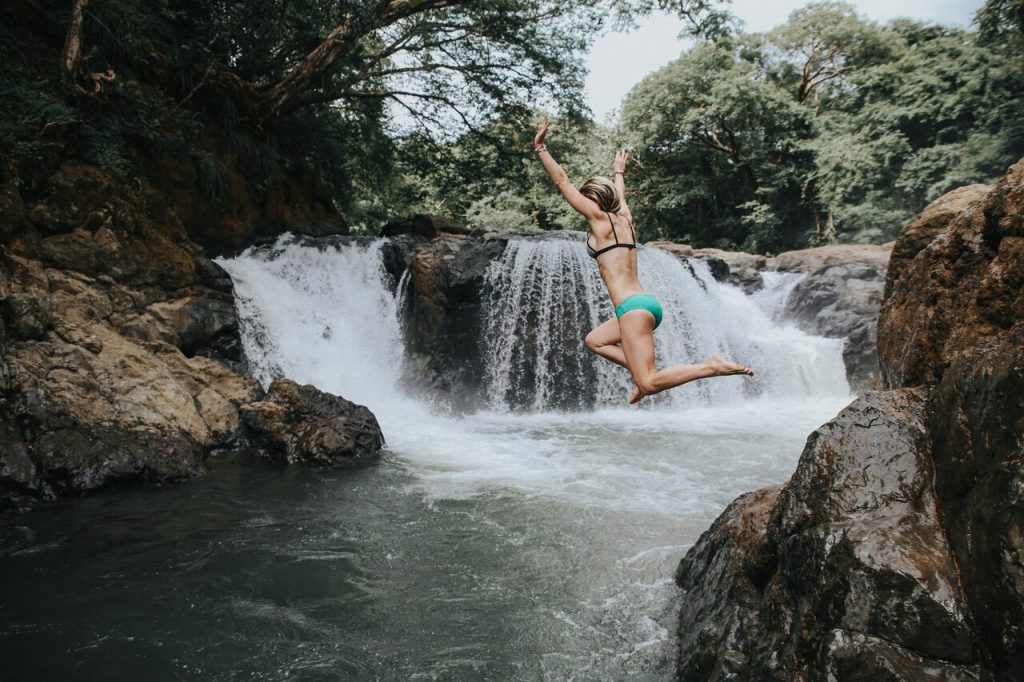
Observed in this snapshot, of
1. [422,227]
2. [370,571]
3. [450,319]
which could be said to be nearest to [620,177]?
[370,571]

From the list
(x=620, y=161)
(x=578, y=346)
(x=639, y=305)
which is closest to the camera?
(x=639, y=305)

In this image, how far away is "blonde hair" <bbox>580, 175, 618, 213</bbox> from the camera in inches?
129

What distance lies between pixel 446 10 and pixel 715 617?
13078 mm

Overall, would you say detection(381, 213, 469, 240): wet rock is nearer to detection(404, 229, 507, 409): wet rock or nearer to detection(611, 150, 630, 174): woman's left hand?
detection(404, 229, 507, 409): wet rock

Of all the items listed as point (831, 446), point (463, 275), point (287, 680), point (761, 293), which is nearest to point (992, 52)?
point (761, 293)

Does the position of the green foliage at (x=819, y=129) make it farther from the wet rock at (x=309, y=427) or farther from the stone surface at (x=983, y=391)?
the stone surface at (x=983, y=391)

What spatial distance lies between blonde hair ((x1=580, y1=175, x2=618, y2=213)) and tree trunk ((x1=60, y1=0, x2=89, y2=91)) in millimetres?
8295

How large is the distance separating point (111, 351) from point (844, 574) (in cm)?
804

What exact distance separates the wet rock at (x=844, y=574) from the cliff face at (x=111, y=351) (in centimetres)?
564

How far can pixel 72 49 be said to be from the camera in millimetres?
8055

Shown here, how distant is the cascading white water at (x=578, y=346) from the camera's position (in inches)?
476

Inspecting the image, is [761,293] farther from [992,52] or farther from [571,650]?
[571,650]

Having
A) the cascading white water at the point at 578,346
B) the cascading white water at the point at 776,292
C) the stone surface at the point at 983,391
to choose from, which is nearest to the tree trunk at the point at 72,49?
the cascading white water at the point at 578,346

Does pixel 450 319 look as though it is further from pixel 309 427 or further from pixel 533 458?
pixel 309 427
